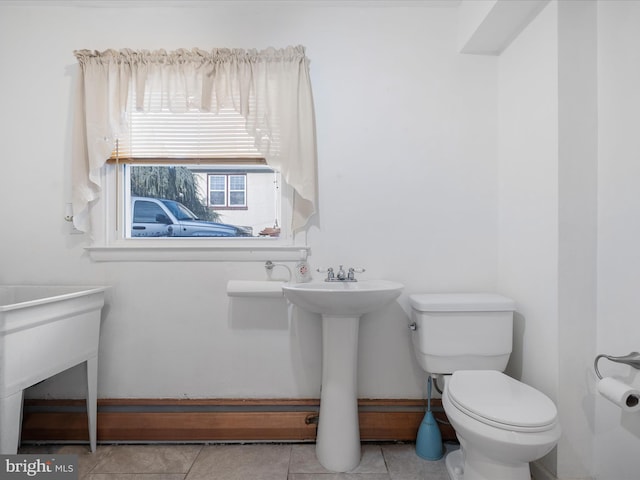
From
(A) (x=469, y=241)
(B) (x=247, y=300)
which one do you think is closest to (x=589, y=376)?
(A) (x=469, y=241)

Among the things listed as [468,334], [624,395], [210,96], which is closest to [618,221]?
[624,395]

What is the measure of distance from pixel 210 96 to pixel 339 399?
167 centimetres

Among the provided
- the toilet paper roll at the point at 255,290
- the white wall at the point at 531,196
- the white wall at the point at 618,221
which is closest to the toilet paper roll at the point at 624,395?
the white wall at the point at 618,221

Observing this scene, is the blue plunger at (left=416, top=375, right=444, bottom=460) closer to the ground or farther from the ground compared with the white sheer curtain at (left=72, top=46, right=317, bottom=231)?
closer to the ground

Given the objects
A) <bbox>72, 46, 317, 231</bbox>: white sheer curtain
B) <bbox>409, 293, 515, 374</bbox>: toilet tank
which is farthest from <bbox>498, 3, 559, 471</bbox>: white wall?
<bbox>72, 46, 317, 231</bbox>: white sheer curtain

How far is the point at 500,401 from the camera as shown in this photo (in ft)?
4.20

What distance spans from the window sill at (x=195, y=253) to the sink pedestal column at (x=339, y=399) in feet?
1.49

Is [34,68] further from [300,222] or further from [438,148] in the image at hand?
[438,148]

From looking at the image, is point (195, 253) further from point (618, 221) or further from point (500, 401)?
point (618, 221)

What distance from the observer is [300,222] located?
6.10 feet

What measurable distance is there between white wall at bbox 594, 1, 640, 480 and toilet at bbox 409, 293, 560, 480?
0.32 metres

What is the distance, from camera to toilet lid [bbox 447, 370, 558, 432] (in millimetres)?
1164

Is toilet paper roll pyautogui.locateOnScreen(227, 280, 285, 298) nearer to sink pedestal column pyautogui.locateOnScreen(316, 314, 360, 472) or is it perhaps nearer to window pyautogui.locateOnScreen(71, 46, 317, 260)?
window pyautogui.locateOnScreen(71, 46, 317, 260)

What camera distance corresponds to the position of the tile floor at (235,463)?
5.13 ft
